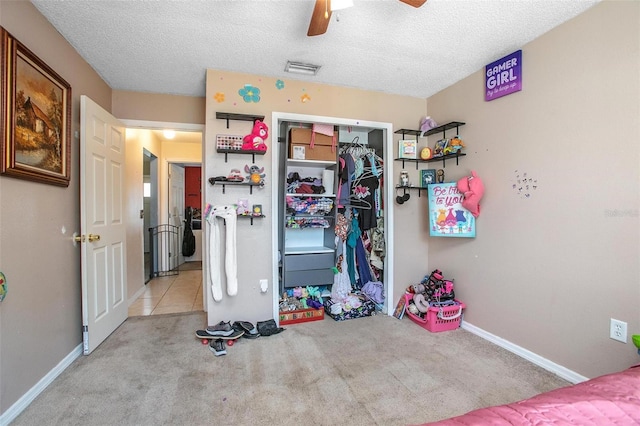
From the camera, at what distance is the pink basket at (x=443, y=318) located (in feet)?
8.87

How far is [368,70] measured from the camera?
2637mm

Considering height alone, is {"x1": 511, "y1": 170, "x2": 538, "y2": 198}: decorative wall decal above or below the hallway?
above

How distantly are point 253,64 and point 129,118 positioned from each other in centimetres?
152

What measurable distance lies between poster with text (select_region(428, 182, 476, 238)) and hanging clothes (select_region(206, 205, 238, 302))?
1.91 metres

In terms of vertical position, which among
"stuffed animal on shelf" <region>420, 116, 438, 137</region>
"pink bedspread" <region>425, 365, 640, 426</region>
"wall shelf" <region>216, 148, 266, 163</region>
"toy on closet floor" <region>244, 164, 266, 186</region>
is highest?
"stuffed animal on shelf" <region>420, 116, 438, 137</region>

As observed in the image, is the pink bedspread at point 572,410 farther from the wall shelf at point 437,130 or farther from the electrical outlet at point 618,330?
the wall shelf at point 437,130

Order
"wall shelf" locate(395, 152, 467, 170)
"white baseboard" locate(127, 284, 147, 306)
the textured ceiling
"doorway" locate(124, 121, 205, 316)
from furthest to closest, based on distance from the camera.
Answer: "white baseboard" locate(127, 284, 147, 306) < "doorway" locate(124, 121, 205, 316) < "wall shelf" locate(395, 152, 467, 170) < the textured ceiling

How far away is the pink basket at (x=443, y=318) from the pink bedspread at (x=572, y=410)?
6.09ft

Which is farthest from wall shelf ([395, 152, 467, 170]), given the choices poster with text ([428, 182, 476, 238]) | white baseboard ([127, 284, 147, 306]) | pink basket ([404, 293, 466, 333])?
white baseboard ([127, 284, 147, 306])

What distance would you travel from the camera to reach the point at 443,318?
2711 millimetres

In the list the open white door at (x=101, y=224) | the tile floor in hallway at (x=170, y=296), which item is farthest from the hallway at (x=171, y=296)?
the open white door at (x=101, y=224)

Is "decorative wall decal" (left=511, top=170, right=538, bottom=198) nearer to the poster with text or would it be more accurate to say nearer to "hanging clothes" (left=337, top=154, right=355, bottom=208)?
the poster with text

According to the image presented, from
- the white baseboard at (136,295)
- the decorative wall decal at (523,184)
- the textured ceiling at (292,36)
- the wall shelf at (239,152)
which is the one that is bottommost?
the white baseboard at (136,295)

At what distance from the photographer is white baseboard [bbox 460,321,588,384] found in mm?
Result: 1922
